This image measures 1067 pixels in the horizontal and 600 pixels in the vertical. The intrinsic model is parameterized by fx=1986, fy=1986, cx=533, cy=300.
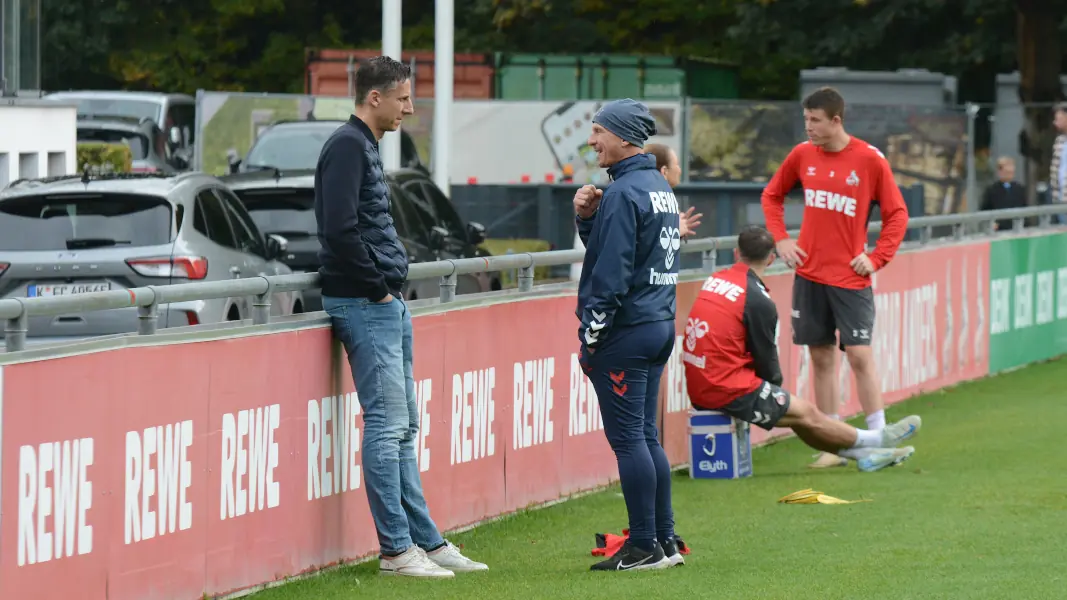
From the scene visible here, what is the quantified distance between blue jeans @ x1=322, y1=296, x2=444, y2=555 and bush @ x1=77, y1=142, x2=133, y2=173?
1771 cm

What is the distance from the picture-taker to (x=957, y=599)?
6.77 metres

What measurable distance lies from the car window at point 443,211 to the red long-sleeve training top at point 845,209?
6.54 metres

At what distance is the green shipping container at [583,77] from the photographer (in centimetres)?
3738

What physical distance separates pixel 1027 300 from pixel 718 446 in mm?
6961

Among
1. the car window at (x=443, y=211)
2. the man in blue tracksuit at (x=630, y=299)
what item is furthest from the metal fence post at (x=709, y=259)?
the car window at (x=443, y=211)

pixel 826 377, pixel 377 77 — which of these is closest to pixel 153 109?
pixel 826 377

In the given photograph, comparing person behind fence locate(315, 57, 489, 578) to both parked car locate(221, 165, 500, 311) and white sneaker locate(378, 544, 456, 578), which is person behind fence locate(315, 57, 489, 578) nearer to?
white sneaker locate(378, 544, 456, 578)

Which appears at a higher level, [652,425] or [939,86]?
[939,86]

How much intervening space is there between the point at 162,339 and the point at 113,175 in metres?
6.37

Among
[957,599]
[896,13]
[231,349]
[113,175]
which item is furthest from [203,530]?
[896,13]

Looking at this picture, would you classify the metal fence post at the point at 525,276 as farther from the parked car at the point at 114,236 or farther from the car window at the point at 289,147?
the car window at the point at 289,147

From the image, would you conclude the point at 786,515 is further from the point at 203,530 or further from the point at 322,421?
the point at 203,530

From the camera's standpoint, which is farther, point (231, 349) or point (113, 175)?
point (113, 175)

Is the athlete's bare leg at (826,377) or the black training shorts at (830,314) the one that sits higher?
the black training shorts at (830,314)
